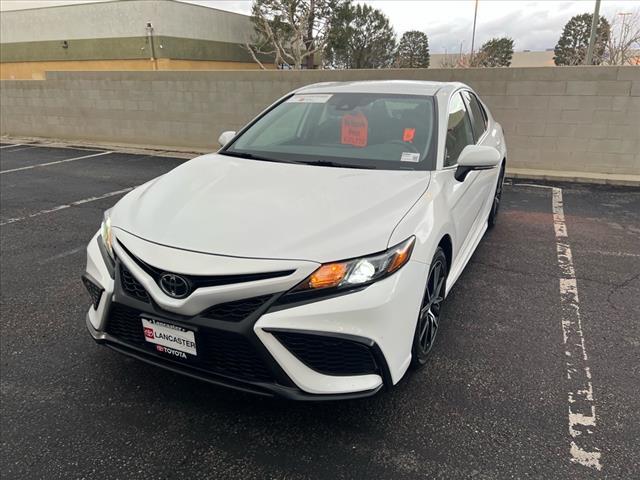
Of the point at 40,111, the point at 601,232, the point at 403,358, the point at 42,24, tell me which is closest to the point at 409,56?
the point at 42,24

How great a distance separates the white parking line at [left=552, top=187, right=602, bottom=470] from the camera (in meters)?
2.05

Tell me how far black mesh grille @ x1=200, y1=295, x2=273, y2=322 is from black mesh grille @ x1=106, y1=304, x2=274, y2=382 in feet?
0.19

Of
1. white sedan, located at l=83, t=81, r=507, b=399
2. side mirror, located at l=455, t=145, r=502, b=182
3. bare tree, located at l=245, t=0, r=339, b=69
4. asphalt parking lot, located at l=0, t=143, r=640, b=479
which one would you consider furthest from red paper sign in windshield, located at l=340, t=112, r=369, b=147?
bare tree, located at l=245, t=0, r=339, b=69

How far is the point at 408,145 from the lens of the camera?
9.59 feet

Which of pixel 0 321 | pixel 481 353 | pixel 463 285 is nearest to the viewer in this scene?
pixel 481 353

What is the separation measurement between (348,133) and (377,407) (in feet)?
5.73

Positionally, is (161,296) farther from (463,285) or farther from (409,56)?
(409,56)

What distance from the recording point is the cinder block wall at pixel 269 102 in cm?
737

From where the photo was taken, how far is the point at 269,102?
9.56 meters

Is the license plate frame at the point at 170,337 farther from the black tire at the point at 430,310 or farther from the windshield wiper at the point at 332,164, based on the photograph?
the windshield wiper at the point at 332,164

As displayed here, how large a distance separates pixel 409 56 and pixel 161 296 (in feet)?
166

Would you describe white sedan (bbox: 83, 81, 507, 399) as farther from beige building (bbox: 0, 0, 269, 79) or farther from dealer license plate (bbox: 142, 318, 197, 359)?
beige building (bbox: 0, 0, 269, 79)

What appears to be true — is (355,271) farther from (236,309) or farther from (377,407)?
(377,407)

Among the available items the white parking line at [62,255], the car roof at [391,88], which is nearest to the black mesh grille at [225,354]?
the car roof at [391,88]
